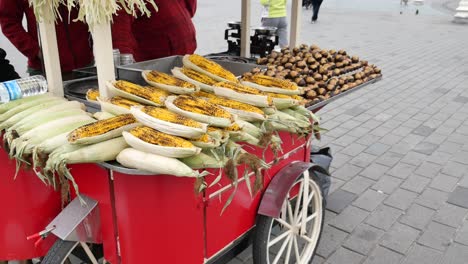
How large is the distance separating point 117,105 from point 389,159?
314cm

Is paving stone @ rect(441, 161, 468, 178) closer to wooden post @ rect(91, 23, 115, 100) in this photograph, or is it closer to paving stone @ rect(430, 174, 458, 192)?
paving stone @ rect(430, 174, 458, 192)

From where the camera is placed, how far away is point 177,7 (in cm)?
390

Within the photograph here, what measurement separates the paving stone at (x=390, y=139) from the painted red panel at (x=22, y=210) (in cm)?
356

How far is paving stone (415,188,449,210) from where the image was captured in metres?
3.37

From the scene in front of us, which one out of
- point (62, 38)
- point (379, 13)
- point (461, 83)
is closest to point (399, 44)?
point (461, 83)

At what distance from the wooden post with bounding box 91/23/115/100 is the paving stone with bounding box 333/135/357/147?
316 centimetres

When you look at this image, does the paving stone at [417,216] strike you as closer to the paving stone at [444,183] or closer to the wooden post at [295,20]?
the paving stone at [444,183]

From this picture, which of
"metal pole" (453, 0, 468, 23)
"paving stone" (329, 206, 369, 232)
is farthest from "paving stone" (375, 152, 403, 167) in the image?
"metal pole" (453, 0, 468, 23)

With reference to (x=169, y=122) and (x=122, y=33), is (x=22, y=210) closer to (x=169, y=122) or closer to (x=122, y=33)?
(x=169, y=122)

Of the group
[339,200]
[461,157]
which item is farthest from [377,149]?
[339,200]

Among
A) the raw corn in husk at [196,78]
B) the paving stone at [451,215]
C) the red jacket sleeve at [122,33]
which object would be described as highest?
the red jacket sleeve at [122,33]

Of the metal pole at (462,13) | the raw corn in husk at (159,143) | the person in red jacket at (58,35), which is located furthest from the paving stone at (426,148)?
the metal pole at (462,13)

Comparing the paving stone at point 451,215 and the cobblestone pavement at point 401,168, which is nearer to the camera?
the cobblestone pavement at point 401,168

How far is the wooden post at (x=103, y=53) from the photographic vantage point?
177 centimetres
